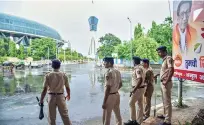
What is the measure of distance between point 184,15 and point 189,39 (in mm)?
597

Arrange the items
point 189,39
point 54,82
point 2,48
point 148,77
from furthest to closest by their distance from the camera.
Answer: point 2,48 → point 148,77 → point 189,39 → point 54,82

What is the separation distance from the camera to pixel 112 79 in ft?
16.2

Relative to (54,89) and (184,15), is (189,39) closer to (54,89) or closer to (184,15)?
(184,15)

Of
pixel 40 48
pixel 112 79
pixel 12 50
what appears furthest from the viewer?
pixel 40 48

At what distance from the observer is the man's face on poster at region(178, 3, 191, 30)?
17.7 ft

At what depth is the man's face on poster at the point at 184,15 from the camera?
5.39 metres

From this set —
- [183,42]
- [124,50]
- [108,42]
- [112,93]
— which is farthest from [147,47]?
[108,42]

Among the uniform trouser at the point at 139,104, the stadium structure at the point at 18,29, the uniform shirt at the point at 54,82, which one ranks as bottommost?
the uniform trouser at the point at 139,104

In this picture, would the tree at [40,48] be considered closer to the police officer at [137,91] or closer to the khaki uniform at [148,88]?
the khaki uniform at [148,88]

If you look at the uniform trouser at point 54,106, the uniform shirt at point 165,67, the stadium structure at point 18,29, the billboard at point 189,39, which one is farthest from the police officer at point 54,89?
the stadium structure at point 18,29

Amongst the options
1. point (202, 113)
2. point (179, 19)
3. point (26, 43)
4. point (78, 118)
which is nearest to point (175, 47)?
point (179, 19)

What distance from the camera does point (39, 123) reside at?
6637mm

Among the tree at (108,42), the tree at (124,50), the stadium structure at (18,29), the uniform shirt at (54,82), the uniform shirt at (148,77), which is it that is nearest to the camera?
the uniform shirt at (54,82)

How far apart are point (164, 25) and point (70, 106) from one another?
31071 millimetres
